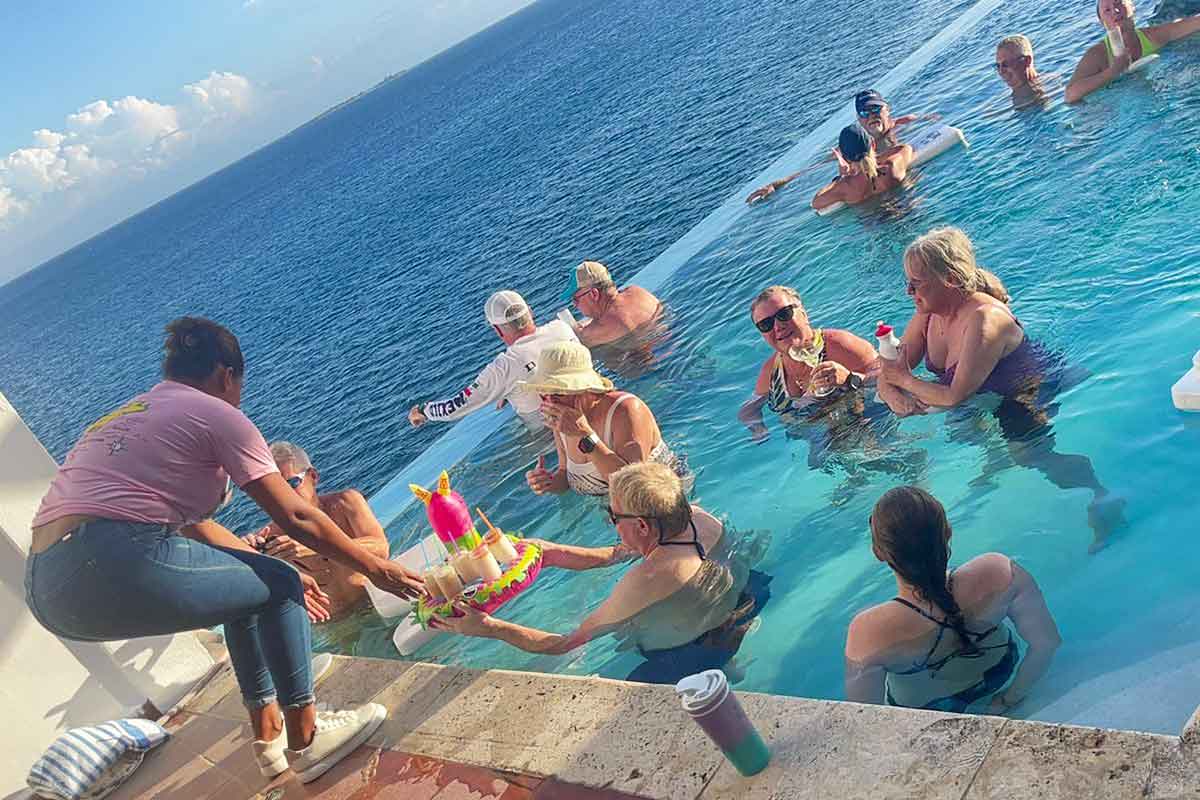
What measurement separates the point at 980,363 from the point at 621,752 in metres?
2.77

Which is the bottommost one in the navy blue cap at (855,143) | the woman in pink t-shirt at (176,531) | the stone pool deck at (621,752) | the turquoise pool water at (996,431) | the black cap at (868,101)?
the turquoise pool water at (996,431)

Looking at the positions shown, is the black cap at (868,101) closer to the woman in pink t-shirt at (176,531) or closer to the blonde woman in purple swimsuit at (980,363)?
the blonde woman in purple swimsuit at (980,363)

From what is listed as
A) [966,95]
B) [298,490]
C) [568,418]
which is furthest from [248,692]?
[966,95]

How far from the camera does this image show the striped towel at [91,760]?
4.74m

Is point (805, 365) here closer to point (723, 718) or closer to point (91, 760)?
point (723, 718)

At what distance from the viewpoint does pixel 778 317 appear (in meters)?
5.63

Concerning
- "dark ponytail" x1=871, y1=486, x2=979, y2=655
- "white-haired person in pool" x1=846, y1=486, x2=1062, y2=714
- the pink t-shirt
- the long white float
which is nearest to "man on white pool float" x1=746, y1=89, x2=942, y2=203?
the long white float

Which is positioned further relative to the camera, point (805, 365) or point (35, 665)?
point (805, 365)

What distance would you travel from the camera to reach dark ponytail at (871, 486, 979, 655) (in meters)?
3.14

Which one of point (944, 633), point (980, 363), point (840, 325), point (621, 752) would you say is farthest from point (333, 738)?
point (840, 325)

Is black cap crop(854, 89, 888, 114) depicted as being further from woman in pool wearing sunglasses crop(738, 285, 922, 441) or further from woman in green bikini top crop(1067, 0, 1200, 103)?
woman in pool wearing sunglasses crop(738, 285, 922, 441)

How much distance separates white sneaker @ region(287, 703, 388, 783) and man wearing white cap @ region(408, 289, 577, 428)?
3678 millimetres

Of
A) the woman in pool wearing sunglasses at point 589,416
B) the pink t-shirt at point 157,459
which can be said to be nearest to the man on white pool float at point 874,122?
the woman in pool wearing sunglasses at point 589,416

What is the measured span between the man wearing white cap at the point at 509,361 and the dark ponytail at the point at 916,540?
15.0ft
